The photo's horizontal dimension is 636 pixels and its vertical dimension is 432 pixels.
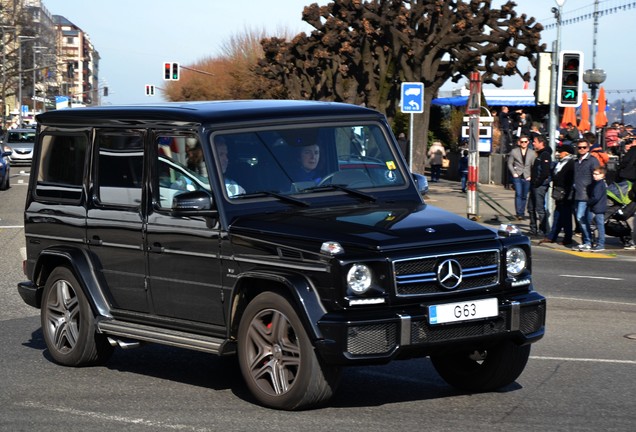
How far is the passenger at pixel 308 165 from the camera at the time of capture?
873 cm

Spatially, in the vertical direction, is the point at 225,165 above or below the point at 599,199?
above

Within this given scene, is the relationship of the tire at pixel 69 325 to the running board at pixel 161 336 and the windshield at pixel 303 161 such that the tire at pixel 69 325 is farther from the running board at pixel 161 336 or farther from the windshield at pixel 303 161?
the windshield at pixel 303 161

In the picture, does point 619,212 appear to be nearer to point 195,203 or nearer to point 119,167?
point 119,167

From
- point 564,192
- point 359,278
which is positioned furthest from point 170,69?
point 359,278

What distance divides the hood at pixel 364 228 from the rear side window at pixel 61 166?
2.08 metres

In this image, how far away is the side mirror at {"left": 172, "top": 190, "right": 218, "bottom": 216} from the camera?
8258 mm

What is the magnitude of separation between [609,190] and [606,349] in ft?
42.0

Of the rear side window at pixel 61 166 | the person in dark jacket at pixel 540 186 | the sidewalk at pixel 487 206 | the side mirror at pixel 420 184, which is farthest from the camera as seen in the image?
the person in dark jacket at pixel 540 186

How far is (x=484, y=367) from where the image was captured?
8406 mm

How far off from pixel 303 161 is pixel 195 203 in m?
0.89

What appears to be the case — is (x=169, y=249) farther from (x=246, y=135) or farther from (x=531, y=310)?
(x=531, y=310)

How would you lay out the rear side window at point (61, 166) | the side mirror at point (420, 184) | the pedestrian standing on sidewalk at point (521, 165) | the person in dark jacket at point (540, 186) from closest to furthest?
Result: 1. the side mirror at point (420, 184)
2. the rear side window at point (61, 166)
3. the person in dark jacket at point (540, 186)
4. the pedestrian standing on sidewalk at point (521, 165)

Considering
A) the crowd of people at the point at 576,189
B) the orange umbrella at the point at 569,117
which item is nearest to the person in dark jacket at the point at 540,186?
the crowd of people at the point at 576,189

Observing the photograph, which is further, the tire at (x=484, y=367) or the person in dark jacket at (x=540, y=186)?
the person in dark jacket at (x=540, y=186)
